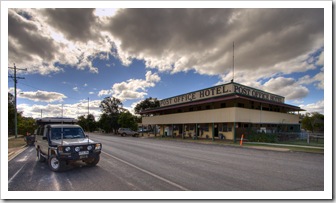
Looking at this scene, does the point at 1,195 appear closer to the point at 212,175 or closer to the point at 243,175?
the point at 212,175

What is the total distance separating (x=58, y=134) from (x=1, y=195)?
3.92 m

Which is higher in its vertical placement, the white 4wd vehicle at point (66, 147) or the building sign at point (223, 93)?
the building sign at point (223, 93)

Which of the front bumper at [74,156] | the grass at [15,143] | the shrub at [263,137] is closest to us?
the front bumper at [74,156]

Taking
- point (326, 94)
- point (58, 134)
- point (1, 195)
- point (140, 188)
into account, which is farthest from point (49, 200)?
point (326, 94)

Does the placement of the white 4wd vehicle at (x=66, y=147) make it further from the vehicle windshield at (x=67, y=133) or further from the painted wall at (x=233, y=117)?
the painted wall at (x=233, y=117)

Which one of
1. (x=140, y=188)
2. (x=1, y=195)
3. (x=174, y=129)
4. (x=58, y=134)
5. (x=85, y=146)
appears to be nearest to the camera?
(x=1, y=195)

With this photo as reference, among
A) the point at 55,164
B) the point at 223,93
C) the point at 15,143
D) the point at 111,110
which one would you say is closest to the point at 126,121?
the point at 111,110

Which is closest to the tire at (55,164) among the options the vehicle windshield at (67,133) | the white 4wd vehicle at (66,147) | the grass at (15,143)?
the white 4wd vehicle at (66,147)

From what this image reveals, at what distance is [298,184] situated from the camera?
20.6 feet

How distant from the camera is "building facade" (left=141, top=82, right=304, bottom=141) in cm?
2553

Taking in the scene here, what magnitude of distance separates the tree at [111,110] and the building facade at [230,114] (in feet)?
94.9

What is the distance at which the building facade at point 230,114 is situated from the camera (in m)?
25.5

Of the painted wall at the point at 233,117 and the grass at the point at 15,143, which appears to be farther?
the painted wall at the point at 233,117

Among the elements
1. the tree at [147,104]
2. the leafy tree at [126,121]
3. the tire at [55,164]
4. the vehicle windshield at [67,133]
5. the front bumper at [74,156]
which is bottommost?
the leafy tree at [126,121]
